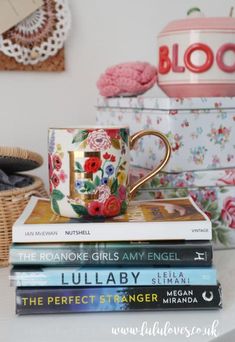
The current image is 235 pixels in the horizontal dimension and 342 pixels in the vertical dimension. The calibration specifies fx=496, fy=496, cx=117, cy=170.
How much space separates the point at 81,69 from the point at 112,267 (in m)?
0.59

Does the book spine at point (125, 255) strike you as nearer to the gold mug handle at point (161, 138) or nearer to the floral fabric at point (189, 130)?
the gold mug handle at point (161, 138)

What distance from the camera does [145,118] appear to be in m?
0.82

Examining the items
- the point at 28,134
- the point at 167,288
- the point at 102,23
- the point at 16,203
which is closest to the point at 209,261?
the point at 167,288

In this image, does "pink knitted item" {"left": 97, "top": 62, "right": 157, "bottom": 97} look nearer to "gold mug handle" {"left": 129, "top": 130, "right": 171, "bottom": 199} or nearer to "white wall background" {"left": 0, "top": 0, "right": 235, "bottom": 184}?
"white wall background" {"left": 0, "top": 0, "right": 235, "bottom": 184}

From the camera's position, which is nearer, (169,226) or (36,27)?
(169,226)

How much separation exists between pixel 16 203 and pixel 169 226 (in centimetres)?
27

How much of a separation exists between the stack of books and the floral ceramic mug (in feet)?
0.14

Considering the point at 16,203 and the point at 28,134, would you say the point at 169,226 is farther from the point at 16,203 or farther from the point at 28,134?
the point at 28,134

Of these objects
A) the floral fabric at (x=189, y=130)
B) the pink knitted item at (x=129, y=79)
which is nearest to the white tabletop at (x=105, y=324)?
the floral fabric at (x=189, y=130)

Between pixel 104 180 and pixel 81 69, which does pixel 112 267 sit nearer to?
pixel 104 180

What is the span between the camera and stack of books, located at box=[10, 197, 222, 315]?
1.85ft

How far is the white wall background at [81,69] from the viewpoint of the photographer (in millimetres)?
1005

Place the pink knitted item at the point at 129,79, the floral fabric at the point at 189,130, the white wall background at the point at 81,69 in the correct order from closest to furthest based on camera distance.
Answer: the floral fabric at the point at 189,130 < the pink knitted item at the point at 129,79 < the white wall background at the point at 81,69
